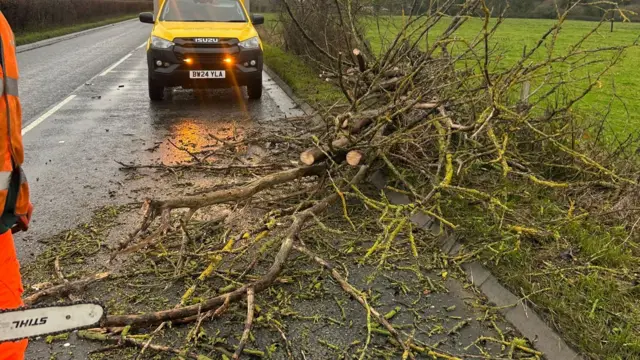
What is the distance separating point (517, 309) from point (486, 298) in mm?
266

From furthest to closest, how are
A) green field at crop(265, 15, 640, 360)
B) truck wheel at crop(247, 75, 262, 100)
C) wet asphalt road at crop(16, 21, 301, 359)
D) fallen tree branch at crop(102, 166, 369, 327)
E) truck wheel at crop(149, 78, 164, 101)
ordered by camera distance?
1. truck wheel at crop(247, 75, 262, 100)
2. truck wheel at crop(149, 78, 164, 101)
3. wet asphalt road at crop(16, 21, 301, 359)
4. fallen tree branch at crop(102, 166, 369, 327)
5. green field at crop(265, 15, 640, 360)

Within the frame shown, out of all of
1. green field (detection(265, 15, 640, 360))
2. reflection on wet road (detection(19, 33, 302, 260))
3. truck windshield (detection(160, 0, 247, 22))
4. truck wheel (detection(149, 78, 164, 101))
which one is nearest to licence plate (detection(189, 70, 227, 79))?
reflection on wet road (detection(19, 33, 302, 260))

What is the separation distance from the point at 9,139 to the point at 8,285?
611 millimetres

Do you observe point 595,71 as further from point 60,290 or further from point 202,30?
point 60,290

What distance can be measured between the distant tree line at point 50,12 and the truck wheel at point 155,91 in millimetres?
6724

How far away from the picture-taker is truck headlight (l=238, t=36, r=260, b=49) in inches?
386

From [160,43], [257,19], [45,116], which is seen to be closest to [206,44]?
[160,43]

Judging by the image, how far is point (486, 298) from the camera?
11.2 ft

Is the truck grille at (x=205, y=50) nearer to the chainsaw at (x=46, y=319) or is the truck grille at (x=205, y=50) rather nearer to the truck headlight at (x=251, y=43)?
the truck headlight at (x=251, y=43)

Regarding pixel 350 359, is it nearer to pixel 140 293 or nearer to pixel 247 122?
pixel 140 293

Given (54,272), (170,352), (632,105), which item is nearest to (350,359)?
(170,352)

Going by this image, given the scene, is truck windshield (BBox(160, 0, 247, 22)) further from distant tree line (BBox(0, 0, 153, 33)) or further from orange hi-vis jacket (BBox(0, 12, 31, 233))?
orange hi-vis jacket (BBox(0, 12, 31, 233))

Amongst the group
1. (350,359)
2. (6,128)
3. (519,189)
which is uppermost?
(6,128)

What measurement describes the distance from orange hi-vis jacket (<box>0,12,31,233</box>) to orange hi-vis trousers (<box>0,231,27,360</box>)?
125 millimetres
